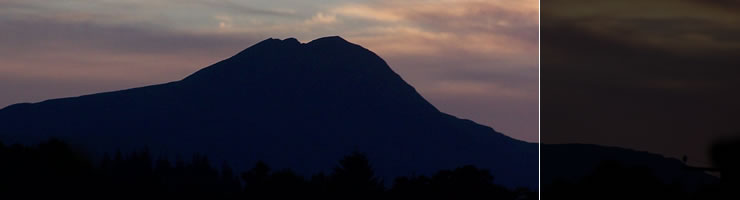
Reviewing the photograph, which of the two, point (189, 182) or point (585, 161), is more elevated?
point (585, 161)

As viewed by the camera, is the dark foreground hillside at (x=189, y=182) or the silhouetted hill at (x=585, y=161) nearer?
the silhouetted hill at (x=585, y=161)

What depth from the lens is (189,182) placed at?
88938 mm

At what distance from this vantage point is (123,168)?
96312mm

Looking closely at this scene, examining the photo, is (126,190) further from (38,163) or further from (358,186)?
(358,186)

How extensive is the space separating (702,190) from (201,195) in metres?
60.3

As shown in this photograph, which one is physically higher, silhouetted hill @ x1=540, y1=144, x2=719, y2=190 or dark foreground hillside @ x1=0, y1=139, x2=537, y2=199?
silhouetted hill @ x1=540, y1=144, x2=719, y2=190

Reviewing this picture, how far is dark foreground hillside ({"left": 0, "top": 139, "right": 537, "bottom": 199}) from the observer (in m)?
53.5

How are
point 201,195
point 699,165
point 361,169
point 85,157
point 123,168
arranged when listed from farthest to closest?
point 123,168 → point 361,169 → point 201,195 → point 85,157 → point 699,165

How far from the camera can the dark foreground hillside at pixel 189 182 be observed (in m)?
53.5

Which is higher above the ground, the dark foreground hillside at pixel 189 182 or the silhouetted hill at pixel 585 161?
the silhouetted hill at pixel 585 161

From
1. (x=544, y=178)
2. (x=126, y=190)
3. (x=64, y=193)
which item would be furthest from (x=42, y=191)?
(x=544, y=178)

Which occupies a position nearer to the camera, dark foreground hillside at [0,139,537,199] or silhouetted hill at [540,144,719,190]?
silhouetted hill at [540,144,719,190]

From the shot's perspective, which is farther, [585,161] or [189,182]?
[189,182]

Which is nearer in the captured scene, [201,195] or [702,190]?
[702,190]
